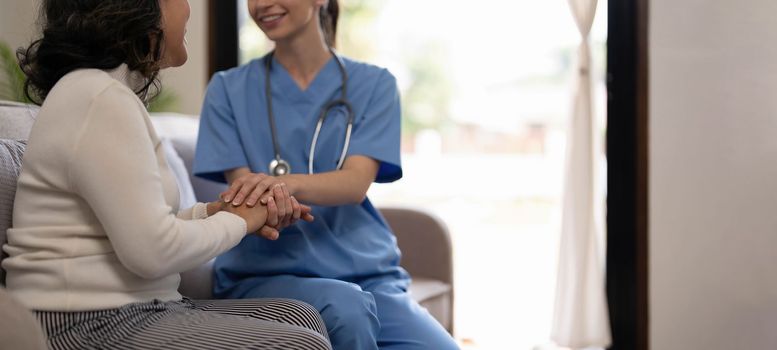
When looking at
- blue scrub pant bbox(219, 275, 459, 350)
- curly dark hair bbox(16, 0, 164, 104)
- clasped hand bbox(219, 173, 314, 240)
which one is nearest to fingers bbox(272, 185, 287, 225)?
clasped hand bbox(219, 173, 314, 240)

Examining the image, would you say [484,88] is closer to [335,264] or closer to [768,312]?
[768,312]

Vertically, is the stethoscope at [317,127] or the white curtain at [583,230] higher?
the stethoscope at [317,127]

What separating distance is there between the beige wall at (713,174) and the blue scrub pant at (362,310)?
1.15 meters

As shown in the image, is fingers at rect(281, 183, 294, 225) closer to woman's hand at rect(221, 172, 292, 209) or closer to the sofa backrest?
woman's hand at rect(221, 172, 292, 209)

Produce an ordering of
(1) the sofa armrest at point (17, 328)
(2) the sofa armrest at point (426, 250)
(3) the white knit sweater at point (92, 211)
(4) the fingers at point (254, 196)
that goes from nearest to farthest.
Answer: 1. (1) the sofa armrest at point (17, 328)
2. (3) the white knit sweater at point (92, 211)
3. (4) the fingers at point (254, 196)
4. (2) the sofa armrest at point (426, 250)

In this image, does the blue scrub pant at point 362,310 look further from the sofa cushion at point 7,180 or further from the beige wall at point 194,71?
the beige wall at point 194,71

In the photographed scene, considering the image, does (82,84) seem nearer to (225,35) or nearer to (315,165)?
(315,165)

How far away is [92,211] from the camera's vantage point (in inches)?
44.4

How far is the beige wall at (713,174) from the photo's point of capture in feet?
7.29

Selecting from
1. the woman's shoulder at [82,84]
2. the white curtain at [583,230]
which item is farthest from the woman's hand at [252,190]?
the white curtain at [583,230]

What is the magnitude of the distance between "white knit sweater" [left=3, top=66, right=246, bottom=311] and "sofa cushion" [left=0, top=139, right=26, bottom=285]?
0.07 metres

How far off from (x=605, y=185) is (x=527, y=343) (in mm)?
814

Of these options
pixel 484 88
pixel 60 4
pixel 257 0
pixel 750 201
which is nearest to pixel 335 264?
pixel 257 0

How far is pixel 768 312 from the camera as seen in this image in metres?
2.23
